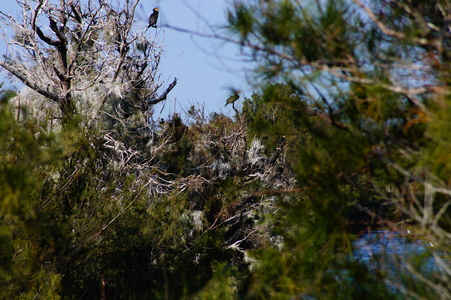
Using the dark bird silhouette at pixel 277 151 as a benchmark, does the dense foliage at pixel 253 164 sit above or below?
below

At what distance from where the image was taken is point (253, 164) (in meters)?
16.0

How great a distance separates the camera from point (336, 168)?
3.39 meters

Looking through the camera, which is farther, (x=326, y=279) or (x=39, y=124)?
(x=39, y=124)

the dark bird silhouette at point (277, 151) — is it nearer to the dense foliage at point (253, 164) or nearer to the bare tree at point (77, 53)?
the dense foliage at point (253, 164)

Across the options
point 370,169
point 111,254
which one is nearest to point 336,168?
point 370,169

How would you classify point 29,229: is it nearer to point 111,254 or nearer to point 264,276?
point 264,276

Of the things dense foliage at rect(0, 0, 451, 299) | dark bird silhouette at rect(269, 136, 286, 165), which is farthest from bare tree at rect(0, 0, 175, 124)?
dark bird silhouette at rect(269, 136, 286, 165)

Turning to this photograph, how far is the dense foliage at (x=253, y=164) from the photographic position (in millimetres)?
3029

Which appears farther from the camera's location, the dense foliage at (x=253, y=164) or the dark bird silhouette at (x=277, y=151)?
the dark bird silhouette at (x=277, y=151)

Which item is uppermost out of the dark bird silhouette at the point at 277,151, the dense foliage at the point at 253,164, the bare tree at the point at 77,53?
the bare tree at the point at 77,53

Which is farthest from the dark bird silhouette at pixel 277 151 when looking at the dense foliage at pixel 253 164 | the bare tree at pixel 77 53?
the bare tree at pixel 77 53

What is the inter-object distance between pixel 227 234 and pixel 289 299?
11.4m

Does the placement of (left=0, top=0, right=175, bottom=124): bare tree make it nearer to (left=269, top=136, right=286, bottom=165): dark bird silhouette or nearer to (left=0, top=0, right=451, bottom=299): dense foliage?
(left=0, top=0, right=451, bottom=299): dense foliage

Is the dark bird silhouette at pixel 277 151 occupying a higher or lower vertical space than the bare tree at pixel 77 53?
lower
